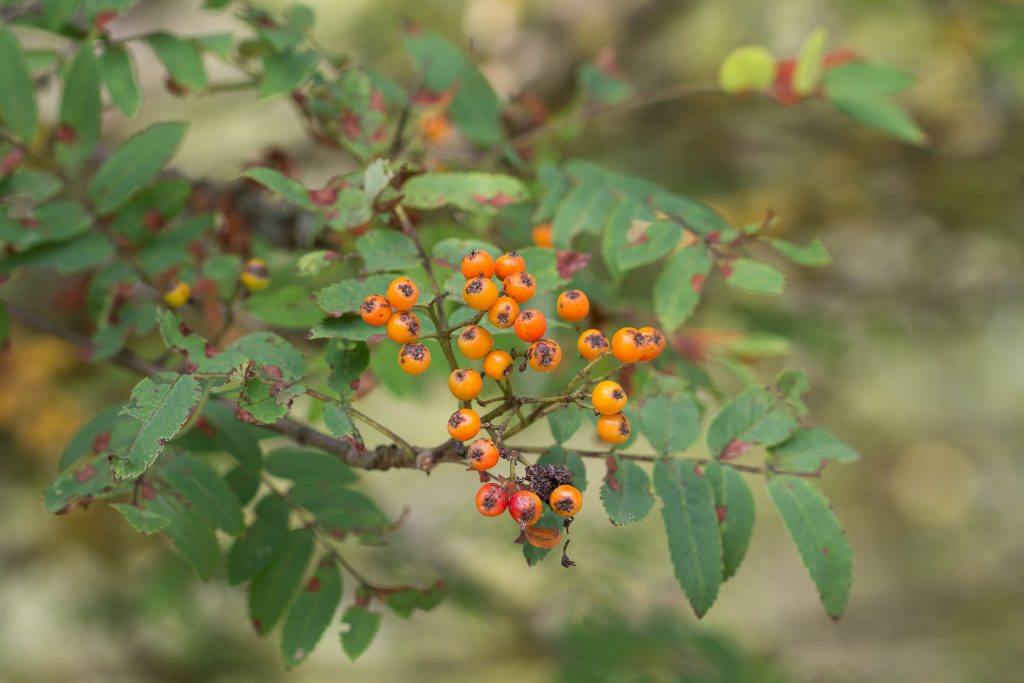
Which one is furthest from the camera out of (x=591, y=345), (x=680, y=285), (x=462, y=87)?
(x=462, y=87)

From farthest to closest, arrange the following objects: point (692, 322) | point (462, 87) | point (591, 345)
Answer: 1. point (692, 322)
2. point (462, 87)
3. point (591, 345)

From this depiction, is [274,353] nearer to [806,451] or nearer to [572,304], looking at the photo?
[572,304]

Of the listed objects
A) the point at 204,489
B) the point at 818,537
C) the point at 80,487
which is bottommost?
the point at 818,537

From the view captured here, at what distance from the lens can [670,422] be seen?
1281 mm

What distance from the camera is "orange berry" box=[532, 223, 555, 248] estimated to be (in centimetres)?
157

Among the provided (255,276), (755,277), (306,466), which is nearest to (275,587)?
(306,466)

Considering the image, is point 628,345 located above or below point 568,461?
above

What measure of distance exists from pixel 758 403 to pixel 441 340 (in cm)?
53

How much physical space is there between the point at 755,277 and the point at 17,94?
1242 millimetres

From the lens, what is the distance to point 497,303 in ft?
3.33

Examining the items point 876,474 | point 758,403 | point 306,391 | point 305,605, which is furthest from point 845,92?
point 876,474

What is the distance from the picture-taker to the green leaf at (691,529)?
1099mm

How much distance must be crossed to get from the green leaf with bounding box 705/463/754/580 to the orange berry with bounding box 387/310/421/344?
1.59 ft

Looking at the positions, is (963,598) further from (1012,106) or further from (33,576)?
(33,576)
